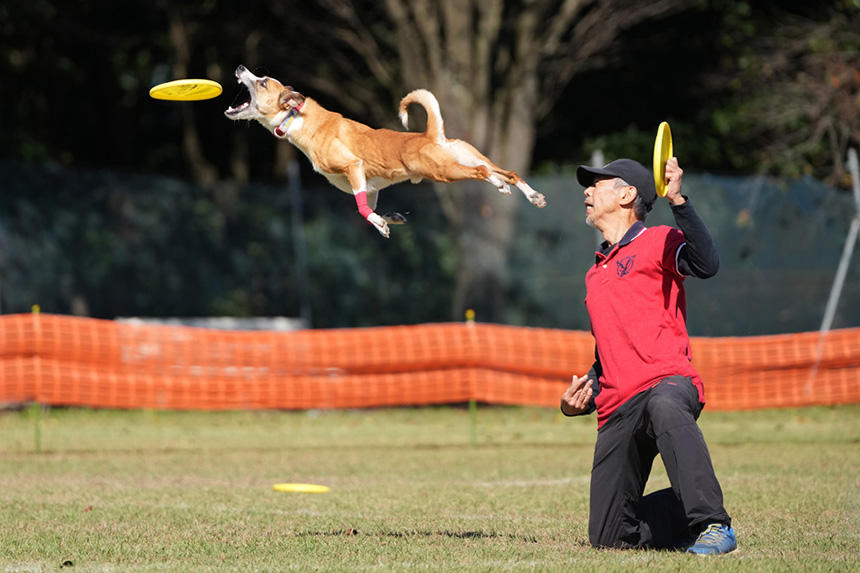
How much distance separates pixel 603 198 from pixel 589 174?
0.16m

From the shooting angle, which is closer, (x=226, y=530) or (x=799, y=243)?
(x=226, y=530)

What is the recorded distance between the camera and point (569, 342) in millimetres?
14516

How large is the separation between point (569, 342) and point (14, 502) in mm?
7264

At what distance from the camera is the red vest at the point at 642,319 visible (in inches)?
259

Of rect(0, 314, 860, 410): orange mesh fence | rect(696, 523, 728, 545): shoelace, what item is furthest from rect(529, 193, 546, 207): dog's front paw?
rect(0, 314, 860, 410): orange mesh fence


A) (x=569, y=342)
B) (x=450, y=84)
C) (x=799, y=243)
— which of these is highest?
(x=450, y=84)

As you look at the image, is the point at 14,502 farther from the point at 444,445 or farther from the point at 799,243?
the point at 799,243

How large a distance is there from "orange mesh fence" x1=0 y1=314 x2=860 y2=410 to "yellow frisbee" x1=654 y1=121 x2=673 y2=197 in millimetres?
7894

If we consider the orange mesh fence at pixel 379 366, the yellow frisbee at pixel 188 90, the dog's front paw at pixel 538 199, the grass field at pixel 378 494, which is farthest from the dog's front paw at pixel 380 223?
the orange mesh fence at pixel 379 366

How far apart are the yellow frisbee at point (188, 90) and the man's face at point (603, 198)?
212 centimetres

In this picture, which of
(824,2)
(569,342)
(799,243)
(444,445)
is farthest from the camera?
(824,2)

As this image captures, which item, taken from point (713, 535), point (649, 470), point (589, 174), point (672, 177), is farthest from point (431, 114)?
point (713, 535)

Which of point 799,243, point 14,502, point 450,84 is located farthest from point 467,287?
point 14,502

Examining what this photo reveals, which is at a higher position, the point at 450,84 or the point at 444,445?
the point at 450,84
